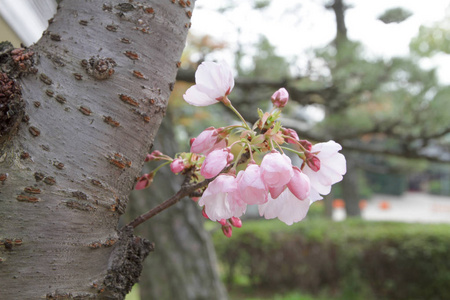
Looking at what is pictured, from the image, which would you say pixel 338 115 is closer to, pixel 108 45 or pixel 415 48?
pixel 415 48

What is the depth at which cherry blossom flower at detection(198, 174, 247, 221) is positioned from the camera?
576 millimetres

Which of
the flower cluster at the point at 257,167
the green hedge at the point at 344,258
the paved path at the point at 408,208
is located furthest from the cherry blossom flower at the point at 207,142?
the paved path at the point at 408,208

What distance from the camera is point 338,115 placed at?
3.92m

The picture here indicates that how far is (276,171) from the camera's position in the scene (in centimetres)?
54

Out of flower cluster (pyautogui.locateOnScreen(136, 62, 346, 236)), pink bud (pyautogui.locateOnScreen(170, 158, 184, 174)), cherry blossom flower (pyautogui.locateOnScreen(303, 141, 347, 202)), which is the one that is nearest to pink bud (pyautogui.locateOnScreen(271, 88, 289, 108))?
flower cluster (pyautogui.locateOnScreen(136, 62, 346, 236))

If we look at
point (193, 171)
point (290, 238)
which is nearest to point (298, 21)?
point (290, 238)

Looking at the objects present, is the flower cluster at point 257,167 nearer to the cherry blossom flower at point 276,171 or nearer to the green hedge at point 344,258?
the cherry blossom flower at point 276,171

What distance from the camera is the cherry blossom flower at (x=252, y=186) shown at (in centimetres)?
54

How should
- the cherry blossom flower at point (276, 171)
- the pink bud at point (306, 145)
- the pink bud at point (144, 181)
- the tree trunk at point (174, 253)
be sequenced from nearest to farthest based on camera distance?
the cherry blossom flower at point (276, 171) < the pink bud at point (306, 145) < the pink bud at point (144, 181) < the tree trunk at point (174, 253)

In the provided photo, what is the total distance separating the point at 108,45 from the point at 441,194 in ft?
75.9

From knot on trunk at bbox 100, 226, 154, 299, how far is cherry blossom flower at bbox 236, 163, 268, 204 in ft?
0.81

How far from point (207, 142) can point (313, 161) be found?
17cm

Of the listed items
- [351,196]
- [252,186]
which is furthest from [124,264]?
[351,196]

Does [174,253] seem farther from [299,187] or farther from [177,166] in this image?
[299,187]
